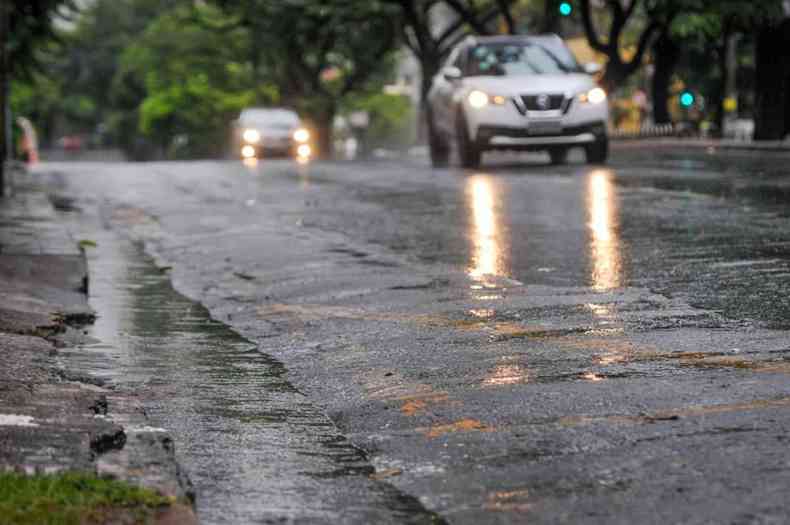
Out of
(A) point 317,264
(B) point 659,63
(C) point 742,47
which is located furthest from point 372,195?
(C) point 742,47

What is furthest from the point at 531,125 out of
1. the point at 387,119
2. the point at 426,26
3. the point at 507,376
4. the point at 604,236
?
the point at 387,119

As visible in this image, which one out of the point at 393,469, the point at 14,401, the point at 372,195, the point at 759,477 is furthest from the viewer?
the point at 372,195

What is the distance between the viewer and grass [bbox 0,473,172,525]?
4.84 meters

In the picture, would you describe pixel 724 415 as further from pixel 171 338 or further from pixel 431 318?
pixel 171 338

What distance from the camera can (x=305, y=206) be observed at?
766 inches

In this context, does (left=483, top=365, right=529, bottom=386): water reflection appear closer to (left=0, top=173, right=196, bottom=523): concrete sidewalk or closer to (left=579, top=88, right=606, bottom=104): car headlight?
(left=0, top=173, right=196, bottom=523): concrete sidewalk

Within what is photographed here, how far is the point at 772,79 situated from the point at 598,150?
1333 cm

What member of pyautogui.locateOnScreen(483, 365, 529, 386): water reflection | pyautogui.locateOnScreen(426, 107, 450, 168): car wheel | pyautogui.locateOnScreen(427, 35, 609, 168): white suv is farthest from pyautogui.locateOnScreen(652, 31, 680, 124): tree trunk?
pyautogui.locateOnScreen(483, 365, 529, 386): water reflection

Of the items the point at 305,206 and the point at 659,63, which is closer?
the point at 305,206

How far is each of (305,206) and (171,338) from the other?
32.1ft

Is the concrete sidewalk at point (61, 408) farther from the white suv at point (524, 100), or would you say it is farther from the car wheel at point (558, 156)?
the car wheel at point (558, 156)

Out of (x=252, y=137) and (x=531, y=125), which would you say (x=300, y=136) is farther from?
(x=531, y=125)

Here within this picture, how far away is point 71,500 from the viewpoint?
501cm

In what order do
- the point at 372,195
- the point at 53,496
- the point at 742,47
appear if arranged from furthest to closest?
the point at 742,47 < the point at 372,195 < the point at 53,496
